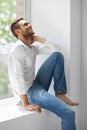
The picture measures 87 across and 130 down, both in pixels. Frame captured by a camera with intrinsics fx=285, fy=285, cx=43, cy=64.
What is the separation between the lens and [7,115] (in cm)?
204

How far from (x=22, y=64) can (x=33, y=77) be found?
0.20 m

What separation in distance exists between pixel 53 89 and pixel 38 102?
415mm

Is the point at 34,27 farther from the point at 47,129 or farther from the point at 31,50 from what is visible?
the point at 47,129

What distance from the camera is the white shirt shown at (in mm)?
2174

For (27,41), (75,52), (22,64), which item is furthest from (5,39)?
(75,52)

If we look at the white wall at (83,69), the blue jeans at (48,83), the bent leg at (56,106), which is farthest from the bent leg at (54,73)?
the white wall at (83,69)

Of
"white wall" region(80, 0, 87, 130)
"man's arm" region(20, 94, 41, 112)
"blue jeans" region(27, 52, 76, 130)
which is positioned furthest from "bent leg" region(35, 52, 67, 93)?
"white wall" region(80, 0, 87, 130)

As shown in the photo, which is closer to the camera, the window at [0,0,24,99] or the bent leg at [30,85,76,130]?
the bent leg at [30,85,76,130]

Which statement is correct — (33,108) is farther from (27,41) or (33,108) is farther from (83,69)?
(83,69)

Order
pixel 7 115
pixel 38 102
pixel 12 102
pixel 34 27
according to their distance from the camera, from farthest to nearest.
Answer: pixel 34 27, pixel 12 102, pixel 38 102, pixel 7 115

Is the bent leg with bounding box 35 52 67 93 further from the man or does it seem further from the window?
the window

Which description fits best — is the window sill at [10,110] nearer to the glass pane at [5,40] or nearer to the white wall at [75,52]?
the glass pane at [5,40]

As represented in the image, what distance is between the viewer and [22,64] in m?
2.21

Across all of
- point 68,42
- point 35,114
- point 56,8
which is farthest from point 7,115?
point 56,8
